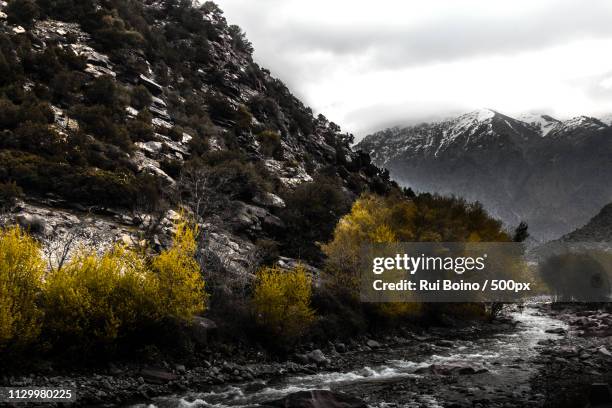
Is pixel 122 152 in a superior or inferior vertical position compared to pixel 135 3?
inferior

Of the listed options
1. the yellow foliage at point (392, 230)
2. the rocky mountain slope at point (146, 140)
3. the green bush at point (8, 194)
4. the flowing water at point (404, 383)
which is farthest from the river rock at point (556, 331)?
the green bush at point (8, 194)

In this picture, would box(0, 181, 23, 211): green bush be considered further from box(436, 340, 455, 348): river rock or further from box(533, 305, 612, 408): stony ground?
box(533, 305, 612, 408): stony ground

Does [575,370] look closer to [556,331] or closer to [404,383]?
[404,383]

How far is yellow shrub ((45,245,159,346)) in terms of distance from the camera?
73.7 ft

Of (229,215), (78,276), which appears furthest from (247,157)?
(78,276)

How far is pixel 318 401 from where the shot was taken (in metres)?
19.2

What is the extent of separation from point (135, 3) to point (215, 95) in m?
24.2

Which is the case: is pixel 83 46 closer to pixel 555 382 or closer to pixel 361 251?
pixel 361 251

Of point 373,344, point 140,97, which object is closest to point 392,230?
point 373,344

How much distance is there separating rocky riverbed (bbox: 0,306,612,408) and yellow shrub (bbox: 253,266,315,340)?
1.90 meters

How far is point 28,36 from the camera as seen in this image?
54.5 metres

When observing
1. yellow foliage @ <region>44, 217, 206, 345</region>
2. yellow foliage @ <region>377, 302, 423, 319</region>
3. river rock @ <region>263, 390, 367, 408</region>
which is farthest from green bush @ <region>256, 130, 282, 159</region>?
river rock @ <region>263, 390, 367, 408</region>

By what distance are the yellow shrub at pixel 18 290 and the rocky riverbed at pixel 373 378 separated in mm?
1945

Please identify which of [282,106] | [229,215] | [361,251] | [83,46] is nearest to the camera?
[361,251]
